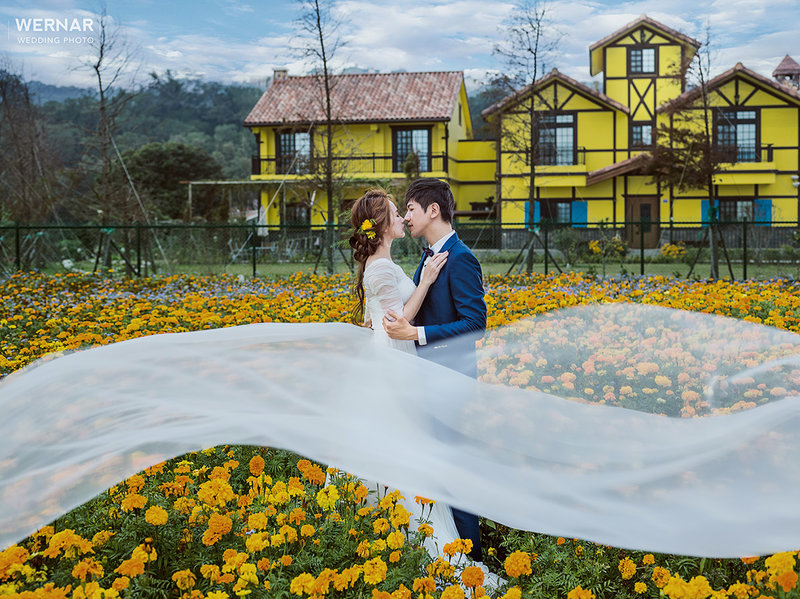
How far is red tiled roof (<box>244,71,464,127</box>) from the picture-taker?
3516 cm

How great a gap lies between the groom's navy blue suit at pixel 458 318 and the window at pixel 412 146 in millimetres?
32896

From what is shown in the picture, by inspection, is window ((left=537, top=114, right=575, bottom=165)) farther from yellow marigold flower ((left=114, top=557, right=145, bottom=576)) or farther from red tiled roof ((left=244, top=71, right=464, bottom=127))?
yellow marigold flower ((left=114, top=557, right=145, bottom=576))

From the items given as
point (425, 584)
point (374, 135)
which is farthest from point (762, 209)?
point (425, 584)

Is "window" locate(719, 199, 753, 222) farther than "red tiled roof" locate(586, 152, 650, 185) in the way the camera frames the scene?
Yes

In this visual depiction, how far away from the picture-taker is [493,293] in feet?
32.9

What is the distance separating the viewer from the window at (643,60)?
33500 mm

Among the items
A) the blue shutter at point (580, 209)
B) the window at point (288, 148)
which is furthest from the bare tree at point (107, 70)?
the blue shutter at point (580, 209)

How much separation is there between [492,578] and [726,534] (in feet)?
3.27

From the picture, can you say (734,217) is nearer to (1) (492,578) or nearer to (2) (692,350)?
(2) (692,350)

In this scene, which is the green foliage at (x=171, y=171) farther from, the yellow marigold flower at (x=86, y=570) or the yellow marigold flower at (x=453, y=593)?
the yellow marigold flower at (x=453, y=593)

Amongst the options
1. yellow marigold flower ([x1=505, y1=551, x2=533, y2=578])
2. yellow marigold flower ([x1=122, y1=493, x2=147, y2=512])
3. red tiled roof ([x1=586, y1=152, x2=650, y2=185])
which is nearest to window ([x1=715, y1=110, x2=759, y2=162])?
red tiled roof ([x1=586, y1=152, x2=650, y2=185])

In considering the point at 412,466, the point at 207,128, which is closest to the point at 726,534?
the point at 412,466

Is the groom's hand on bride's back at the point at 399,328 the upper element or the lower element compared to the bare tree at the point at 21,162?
lower

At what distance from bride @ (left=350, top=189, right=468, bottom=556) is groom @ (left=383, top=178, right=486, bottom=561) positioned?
0.20ft
